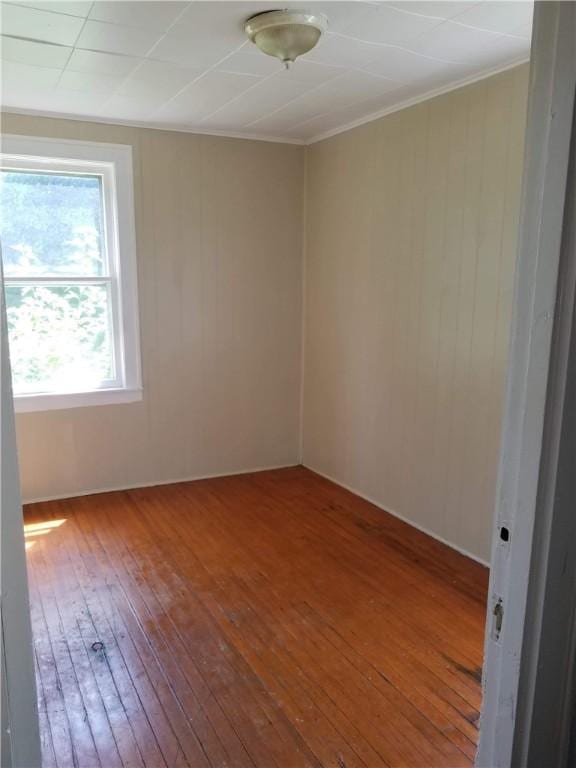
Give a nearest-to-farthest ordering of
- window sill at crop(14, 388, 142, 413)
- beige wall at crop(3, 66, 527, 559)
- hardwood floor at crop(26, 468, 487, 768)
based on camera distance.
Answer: hardwood floor at crop(26, 468, 487, 768) < beige wall at crop(3, 66, 527, 559) < window sill at crop(14, 388, 142, 413)

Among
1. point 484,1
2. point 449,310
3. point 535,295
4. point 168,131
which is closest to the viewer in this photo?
point 535,295

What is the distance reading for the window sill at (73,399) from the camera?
3.69 m

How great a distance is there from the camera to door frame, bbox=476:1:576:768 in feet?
2.62

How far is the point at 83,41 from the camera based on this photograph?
7.71 ft

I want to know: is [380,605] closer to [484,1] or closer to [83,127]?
[484,1]

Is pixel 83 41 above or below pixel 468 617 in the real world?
above

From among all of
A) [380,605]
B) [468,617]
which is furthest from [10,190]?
[468,617]

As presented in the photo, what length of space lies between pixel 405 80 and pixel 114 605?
2.89m

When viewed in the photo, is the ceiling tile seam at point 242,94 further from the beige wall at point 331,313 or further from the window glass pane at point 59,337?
the window glass pane at point 59,337

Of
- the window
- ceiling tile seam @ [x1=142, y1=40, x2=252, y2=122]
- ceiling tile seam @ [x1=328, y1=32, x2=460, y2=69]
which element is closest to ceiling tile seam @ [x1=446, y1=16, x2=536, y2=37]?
ceiling tile seam @ [x1=328, y1=32, x2=460, y2=69]

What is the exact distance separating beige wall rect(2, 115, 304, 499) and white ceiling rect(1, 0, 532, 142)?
0.42m

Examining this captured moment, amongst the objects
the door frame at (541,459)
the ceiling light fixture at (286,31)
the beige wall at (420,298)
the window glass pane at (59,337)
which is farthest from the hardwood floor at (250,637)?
the ceiling light fixture at (286,31)

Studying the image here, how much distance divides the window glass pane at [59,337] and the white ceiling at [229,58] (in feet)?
3.62

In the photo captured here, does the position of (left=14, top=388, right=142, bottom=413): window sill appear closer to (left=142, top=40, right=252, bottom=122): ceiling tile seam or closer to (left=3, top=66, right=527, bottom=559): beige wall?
(left=3, top=66, right=527, bottom=559): beige wall
